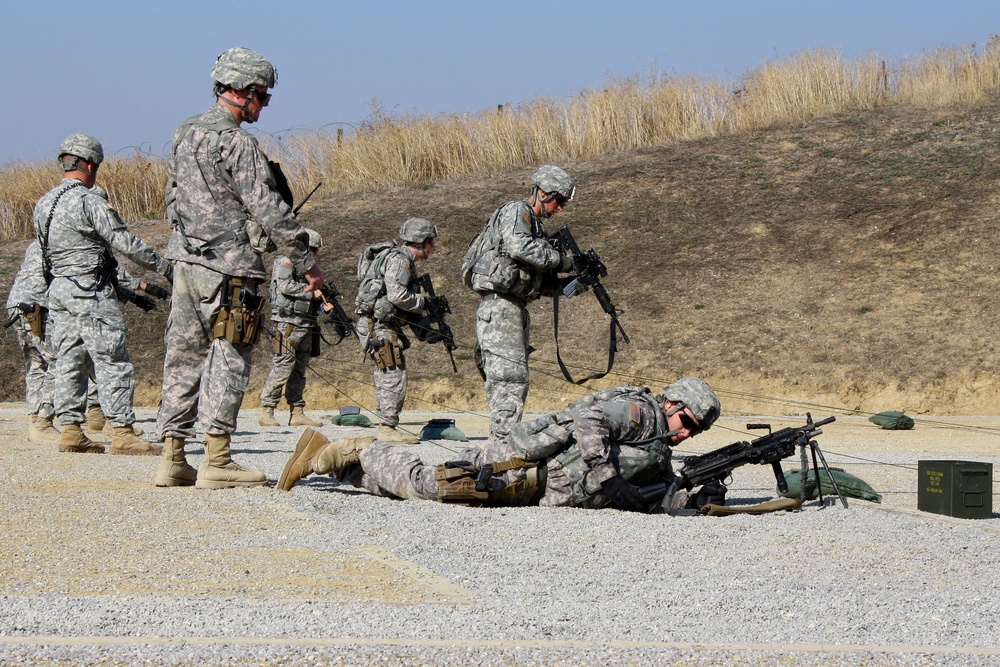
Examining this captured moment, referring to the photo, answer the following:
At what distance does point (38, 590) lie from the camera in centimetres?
428

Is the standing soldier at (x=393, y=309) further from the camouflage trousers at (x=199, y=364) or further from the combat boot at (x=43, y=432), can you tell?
the camouflage trousers at (x=199, y=364)

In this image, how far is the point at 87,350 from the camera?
8.93 meters

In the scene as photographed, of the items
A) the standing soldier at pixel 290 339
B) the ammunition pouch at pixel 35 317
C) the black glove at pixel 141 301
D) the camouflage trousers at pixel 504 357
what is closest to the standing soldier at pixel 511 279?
the camouflage trousers at pixel 504 357

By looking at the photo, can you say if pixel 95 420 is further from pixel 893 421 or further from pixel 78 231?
pixel 893 421

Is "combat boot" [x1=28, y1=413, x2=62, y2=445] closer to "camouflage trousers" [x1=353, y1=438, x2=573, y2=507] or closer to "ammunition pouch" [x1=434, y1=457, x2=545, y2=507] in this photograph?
"camouflage trousers" [x1=353, y1=438, x2=573, y2=507]

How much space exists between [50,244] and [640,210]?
16339 mm

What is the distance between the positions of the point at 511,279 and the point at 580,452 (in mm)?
2192

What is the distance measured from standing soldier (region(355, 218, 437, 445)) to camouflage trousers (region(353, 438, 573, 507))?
420 cm

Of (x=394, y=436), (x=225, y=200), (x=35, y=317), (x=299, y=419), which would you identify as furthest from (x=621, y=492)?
(x=299, y=419)

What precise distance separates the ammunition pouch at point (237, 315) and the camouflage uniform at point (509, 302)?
2.28 meters

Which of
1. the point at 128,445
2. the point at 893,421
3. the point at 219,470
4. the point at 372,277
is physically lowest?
the point at 893,421

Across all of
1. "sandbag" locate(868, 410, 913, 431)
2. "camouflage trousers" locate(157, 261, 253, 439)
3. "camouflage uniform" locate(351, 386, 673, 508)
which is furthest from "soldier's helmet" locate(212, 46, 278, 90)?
"sandbag" locate(868, 410, 913, 431)

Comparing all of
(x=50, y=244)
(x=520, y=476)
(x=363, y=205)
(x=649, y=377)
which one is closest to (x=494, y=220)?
(x=520, y=476)

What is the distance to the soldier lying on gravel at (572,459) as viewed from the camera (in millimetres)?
6332
